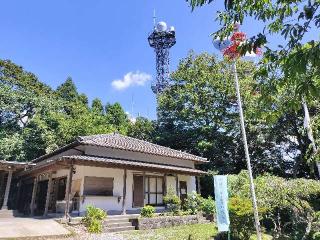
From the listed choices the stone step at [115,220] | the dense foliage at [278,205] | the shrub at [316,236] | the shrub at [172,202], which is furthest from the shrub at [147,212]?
the shrub at [316,236]

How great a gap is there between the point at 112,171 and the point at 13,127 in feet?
61.7

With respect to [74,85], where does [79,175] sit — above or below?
below

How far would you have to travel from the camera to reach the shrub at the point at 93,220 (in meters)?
13.7

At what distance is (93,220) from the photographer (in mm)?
13945

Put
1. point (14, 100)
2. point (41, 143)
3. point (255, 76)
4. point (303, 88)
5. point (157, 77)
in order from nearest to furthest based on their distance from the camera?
point (303, 88), point (255, 76), point (41, 143), point (14, 100), point (157, 77)

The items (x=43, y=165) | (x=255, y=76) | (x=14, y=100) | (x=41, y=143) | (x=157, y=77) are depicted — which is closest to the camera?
(x=255, y=76)

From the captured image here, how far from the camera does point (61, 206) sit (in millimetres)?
18797

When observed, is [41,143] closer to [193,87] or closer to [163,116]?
[163,116]

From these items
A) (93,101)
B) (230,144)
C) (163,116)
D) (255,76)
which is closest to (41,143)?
(163,116)

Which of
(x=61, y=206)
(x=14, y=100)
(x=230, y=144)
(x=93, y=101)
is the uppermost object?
(x=93, y=101)

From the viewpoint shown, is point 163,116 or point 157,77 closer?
point 163,116

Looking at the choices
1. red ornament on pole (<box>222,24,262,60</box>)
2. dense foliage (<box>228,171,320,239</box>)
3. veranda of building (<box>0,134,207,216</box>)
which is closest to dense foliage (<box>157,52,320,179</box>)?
veranda of building (<box>0,134,207,216</box>)

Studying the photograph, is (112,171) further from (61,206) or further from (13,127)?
(13,127)

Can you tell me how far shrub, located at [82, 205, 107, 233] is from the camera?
13719 mm
